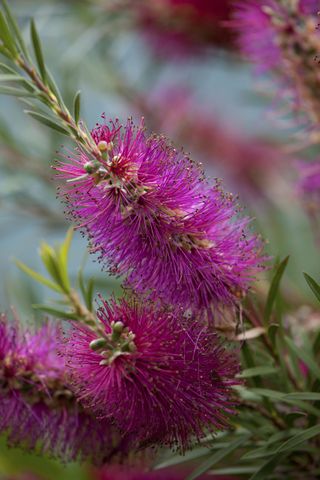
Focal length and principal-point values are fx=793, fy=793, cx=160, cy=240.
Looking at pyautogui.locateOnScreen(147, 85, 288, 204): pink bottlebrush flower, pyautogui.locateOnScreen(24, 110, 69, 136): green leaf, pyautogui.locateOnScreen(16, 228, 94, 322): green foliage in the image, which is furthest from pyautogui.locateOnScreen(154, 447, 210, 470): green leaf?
pyautogui.locateOnScreen(147, 85, 288, 204): pink bottlebrush flower

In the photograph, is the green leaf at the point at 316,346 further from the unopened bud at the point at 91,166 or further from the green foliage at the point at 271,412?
the unopened bud at the point at 91,166

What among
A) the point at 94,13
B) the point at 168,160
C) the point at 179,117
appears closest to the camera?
the point at 168,160

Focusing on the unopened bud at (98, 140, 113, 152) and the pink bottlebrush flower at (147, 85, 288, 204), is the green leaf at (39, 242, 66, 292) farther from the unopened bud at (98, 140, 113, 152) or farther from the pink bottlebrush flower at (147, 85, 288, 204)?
the pink bottlebrush flower at (147, 85, 288, 204)

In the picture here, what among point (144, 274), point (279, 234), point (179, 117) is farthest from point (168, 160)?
point (179, 117)

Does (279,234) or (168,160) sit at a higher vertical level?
(279,234)

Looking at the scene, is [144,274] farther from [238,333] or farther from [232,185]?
[232,185]

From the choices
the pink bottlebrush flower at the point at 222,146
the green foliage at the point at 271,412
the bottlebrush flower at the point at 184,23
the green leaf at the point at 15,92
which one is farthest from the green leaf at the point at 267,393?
the pink bottlebrush flower at the point at 222,146
